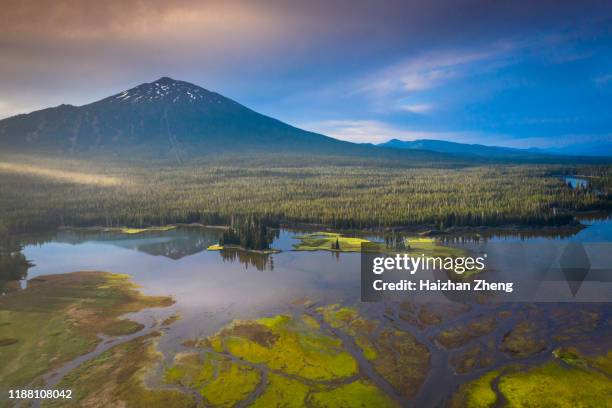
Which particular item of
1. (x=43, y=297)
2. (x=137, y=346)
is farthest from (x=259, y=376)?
(x=43, y=297)

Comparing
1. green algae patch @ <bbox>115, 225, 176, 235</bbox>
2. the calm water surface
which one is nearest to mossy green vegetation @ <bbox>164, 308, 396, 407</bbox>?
the calm water surface

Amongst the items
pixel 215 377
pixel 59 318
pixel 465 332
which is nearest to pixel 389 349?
pixel 465 332

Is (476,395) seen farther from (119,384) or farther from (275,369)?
(119,384)

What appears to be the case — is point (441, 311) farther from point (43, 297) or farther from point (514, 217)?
point (514, 217)

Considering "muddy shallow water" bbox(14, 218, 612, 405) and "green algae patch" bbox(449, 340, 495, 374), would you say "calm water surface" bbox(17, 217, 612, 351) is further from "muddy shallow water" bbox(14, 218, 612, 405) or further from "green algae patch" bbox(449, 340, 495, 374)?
"green algae patch" bbox(449, 340, 495, 374)

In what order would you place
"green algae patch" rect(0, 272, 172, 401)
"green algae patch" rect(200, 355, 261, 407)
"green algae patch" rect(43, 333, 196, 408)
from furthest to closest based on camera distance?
"green algae patch" rect(0, 272, 172, 401) < "green algae patch" rect(200, 355, 261, 407) < "green algae patch" rect(43, 333, 196, 408)

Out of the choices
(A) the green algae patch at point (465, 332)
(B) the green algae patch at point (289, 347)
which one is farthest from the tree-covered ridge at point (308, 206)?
(B) the green algae patch at point (289, 347)

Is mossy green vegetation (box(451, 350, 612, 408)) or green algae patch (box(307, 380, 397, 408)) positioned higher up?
mossy green vegetation (box(451, 350, 612, 408))

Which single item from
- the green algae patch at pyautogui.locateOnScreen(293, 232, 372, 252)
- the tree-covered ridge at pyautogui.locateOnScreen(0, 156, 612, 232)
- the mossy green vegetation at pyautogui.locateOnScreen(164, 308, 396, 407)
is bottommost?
the mossy green vegetation at pyautogui.locateOnScreen(164, 308, 396, 407)
